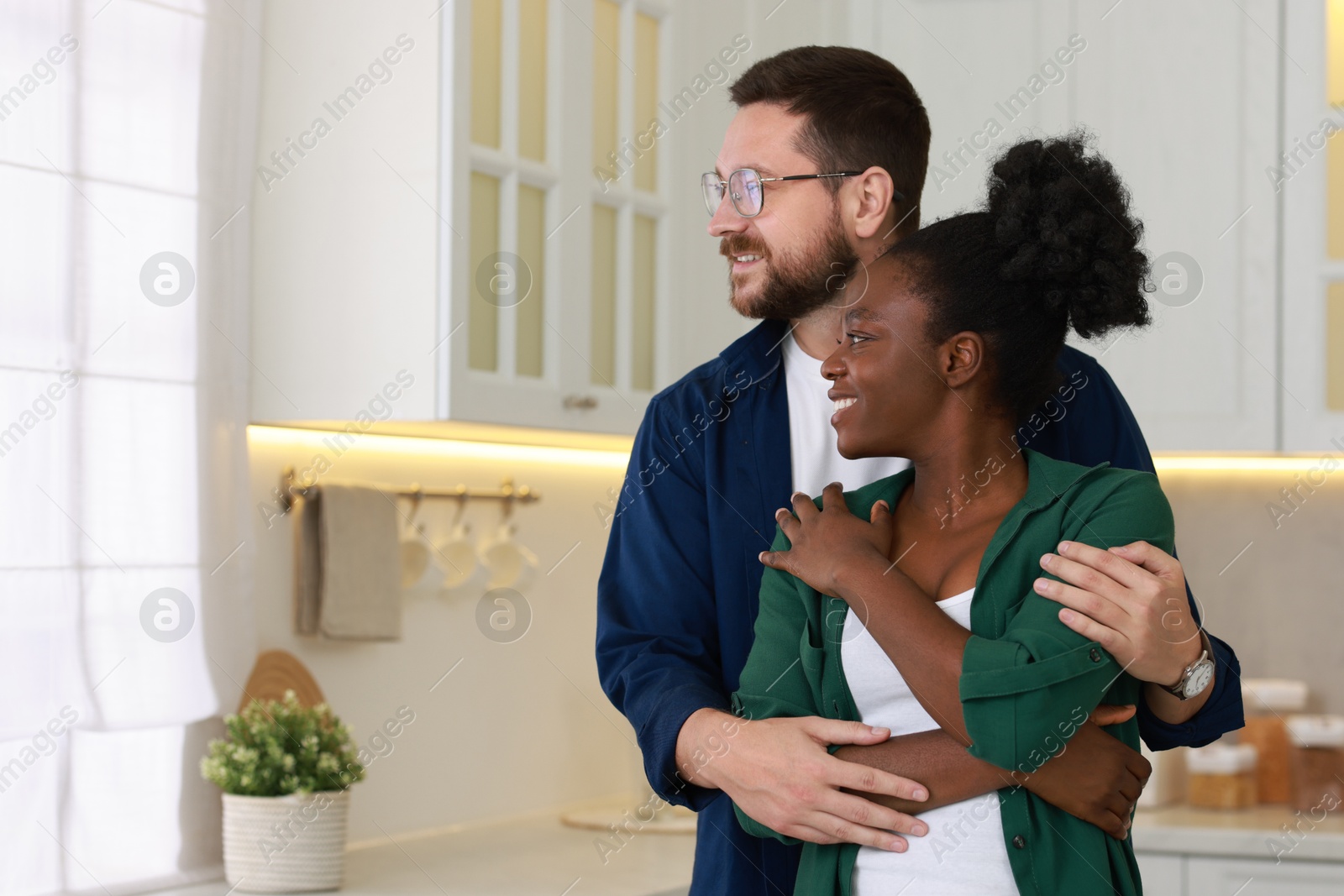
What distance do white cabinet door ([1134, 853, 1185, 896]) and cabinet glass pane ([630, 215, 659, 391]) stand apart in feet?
4.01

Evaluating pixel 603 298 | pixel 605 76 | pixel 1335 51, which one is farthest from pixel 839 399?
pixel 1335 51

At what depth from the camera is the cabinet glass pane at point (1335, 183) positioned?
263 cm

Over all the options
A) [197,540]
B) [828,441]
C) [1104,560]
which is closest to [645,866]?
[197,540]

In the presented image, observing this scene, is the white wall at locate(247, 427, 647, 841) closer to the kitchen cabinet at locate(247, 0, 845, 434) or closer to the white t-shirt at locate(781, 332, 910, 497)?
the kitchen cabinet at locate(247, 0, 845, 434)

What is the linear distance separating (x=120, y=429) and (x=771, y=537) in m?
1.04

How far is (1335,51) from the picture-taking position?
267 cm

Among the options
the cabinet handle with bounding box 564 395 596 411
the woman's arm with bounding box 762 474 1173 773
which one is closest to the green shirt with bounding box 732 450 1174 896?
the woman's arm with bounding box 762 474 1173 773

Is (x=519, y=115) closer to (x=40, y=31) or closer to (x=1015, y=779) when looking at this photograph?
(x=40, y=31)

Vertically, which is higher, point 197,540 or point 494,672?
point 197,540

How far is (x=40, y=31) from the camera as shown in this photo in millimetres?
1869

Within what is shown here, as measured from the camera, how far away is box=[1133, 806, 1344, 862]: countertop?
95.1 inches

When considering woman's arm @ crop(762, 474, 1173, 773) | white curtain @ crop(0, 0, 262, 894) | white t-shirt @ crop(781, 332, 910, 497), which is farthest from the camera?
white curtain @ crop(0, 0, 262, 894)

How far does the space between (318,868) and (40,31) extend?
3.96 feet

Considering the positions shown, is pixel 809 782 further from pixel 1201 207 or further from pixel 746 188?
pixel 1201 207
